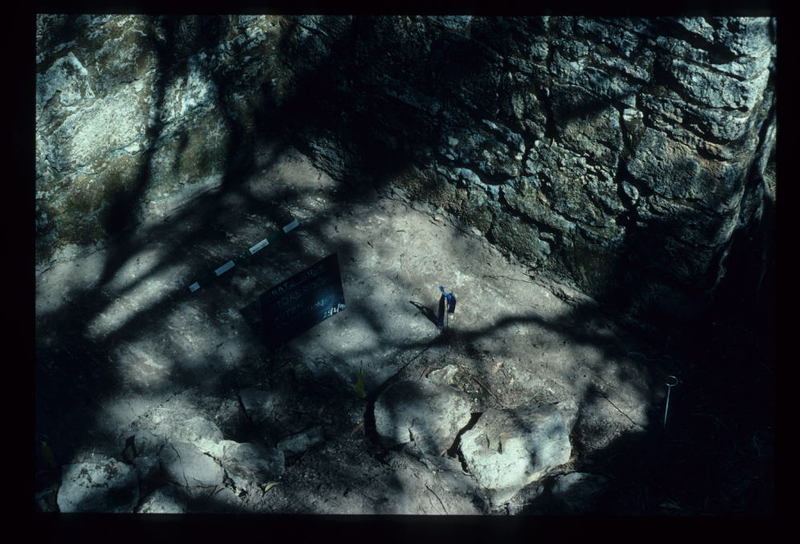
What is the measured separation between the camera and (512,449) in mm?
3090

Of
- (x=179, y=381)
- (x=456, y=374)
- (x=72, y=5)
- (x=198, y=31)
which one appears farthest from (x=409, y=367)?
(x=72, y=5)

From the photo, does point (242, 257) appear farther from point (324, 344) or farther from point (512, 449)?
point (512, 449)

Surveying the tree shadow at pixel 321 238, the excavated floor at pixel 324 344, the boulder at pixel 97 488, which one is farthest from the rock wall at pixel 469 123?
the boulder at pixel 97 488

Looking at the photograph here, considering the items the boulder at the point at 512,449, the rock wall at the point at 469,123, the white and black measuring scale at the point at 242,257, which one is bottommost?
the boulder at the point at 512,449

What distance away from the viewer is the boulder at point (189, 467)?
116 inches

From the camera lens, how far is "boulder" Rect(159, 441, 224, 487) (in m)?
2.96

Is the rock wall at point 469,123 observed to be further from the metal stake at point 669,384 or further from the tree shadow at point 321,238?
the metal stake at point 669,384

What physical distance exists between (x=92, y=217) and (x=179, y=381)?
43.5 inches

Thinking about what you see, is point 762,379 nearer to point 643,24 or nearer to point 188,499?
point 643,24

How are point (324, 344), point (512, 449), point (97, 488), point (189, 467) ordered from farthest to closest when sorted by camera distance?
point (324, 344)
point (512, 449)
point (189, 467)
point (97, 488)

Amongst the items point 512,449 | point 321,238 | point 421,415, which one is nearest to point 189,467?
point 421,415

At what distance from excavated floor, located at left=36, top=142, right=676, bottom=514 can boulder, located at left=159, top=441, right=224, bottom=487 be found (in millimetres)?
75

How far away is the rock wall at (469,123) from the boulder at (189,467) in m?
1.44

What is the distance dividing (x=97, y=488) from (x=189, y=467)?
37cm
